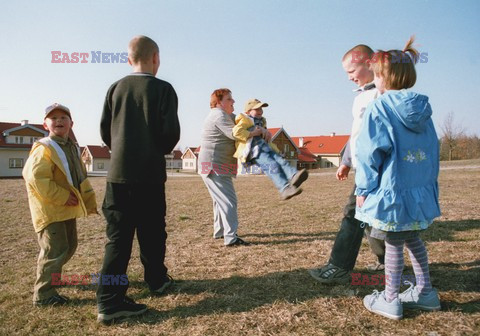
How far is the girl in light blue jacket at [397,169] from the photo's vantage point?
229 cm

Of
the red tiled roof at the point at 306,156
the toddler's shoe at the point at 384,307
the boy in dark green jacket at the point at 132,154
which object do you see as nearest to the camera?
the toddler's shoe at the point at 384,307

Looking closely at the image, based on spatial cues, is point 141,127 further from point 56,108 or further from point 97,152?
point 97,152

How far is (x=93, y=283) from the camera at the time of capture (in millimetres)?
3439

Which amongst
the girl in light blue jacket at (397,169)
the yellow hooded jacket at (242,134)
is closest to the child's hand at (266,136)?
the yellow hooded jacket at (242,134)

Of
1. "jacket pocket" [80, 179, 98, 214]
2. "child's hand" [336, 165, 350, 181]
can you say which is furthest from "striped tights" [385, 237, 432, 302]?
"jacket pocket" [80, 179, 98, 214]

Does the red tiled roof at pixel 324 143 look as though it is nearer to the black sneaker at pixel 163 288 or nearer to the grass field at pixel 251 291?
the grass field at pixel 251 291

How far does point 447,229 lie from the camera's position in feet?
16.7

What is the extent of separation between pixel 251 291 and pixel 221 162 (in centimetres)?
216

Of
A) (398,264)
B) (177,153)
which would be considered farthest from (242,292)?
(177,153)

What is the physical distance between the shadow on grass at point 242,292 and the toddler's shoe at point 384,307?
0.30 meters

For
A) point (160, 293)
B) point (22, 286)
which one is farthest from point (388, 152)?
point (22, 286)

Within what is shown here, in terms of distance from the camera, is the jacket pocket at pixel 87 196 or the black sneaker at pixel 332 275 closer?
the black sneaker at pixel 332 275

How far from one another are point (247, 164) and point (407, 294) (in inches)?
98.8

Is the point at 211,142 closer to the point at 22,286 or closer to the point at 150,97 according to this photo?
the point at 150,97
